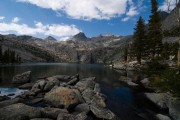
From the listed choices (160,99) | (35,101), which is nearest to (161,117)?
(160,99)

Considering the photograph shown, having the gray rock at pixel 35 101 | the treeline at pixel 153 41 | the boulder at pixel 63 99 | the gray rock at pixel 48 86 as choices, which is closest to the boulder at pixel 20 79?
the gray rock at pixel 48 86

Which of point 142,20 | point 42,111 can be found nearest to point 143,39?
point 142,20

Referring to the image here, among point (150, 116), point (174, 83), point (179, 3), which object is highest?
point (179, 3)

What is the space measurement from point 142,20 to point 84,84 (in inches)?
2160

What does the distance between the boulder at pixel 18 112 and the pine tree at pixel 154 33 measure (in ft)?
147

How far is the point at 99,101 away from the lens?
827 inches

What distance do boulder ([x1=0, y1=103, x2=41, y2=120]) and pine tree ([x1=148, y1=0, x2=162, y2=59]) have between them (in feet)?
147

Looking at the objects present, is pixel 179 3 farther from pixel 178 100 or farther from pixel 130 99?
pixel 130 99

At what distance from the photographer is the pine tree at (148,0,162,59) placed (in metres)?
54.8

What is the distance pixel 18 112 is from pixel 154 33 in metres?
50.3

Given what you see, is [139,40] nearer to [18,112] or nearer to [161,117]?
[161,117]

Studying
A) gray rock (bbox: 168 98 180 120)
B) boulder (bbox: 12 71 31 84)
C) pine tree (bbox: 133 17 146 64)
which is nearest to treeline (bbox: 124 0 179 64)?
pine tree (bbox: 133 17 146 64)

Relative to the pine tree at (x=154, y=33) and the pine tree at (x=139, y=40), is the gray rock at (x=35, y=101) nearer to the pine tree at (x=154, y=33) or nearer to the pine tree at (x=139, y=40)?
the pine tree at (x=154, y=33)

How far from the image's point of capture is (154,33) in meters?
56.7
